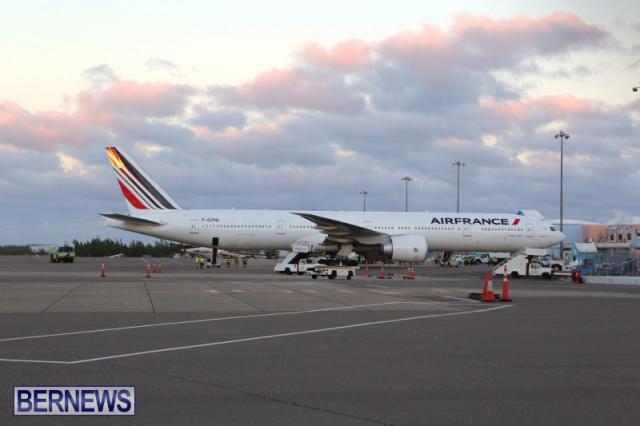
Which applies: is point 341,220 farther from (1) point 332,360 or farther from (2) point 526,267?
(1) point 332,360

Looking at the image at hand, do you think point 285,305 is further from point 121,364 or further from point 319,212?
point 319,212

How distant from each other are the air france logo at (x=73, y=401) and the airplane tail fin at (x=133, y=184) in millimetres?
48223

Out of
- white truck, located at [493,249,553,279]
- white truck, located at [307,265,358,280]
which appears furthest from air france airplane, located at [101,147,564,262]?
white truck, located at [307,265,358,280]

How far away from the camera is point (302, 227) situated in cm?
5619

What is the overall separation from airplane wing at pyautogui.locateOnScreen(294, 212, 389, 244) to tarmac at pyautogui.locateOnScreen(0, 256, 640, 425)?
30763mm

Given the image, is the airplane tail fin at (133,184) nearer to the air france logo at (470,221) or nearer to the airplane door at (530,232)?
the air france logo at (470,221)

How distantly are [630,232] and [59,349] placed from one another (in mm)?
102743

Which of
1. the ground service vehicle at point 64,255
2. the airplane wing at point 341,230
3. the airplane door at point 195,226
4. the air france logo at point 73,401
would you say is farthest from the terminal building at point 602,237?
the air france logo at point 73,401

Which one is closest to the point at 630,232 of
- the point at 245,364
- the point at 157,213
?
the point at 157,213

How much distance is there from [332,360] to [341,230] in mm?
43327

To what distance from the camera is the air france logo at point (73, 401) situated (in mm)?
7805

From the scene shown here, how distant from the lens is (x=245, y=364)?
1102cm

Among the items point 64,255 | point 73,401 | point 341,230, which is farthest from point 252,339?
point 64,255

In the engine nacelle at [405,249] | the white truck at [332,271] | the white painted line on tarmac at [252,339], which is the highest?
the engine nacelle at [405,249]
